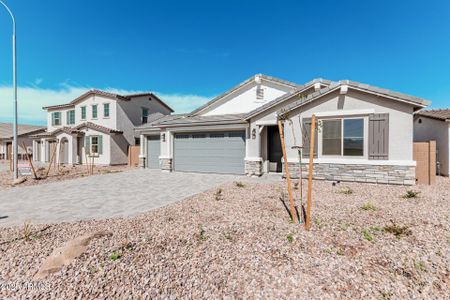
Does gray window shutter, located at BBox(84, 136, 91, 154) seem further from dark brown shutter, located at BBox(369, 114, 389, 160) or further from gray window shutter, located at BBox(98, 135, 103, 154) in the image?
dark brown shutter, located at BBox(369, 114, 389, 160)

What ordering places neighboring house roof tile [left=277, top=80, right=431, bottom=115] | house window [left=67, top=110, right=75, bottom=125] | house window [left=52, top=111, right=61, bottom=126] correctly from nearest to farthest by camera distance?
1. neighboring house roof tile [left=277, top=80, right=431, bottom=115]
2. house window [left=67, top=110, right=75, bottom=125]
3. house window [left=52, top=111, right=61, bottom=126]

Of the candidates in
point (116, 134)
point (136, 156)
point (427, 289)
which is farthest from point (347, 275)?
point (116, 134)

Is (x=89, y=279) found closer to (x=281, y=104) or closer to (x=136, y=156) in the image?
(x=281, y=104)

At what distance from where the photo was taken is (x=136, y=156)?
1791 centimetres

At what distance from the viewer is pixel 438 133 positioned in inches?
430

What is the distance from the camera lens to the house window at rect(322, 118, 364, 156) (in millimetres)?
8781

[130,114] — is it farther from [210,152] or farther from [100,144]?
[210,152]

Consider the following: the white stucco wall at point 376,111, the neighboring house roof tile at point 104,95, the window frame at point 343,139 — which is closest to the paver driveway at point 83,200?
the window frame at point 343,139

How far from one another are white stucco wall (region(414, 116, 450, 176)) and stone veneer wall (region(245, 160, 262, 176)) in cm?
910

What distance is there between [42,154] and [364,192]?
1130 inches

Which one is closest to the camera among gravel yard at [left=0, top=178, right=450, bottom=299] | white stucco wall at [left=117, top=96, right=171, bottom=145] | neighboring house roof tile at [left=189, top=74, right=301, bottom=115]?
gravel yard at [left=0, top=178, right=450, bottom=299]

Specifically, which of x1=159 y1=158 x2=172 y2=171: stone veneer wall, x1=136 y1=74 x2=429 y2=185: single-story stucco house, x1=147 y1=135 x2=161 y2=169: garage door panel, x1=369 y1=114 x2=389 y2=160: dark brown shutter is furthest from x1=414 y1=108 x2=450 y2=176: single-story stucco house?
x1=147 y1=135 x2=161 y2=169: garage door panel

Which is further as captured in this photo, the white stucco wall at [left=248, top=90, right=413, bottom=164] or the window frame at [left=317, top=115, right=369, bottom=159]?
the window frame at [left=317, top=115, right=369, bottom=159]

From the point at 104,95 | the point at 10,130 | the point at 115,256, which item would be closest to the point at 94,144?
the point at 104,95
